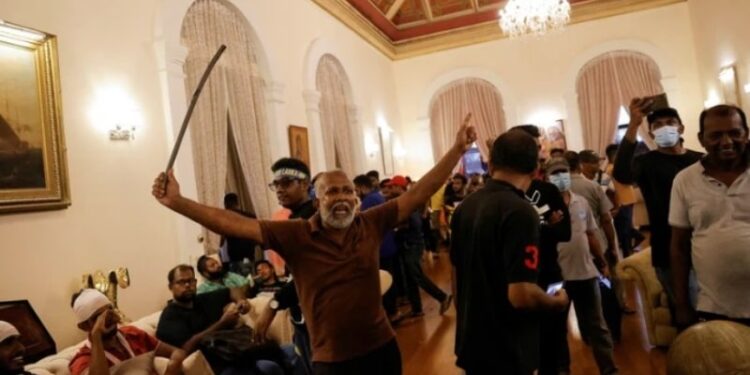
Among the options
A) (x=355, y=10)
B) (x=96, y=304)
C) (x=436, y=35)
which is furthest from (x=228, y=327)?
(x=436, y=35)

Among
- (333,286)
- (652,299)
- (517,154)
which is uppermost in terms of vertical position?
(517,154)

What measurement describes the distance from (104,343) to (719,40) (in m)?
12.3

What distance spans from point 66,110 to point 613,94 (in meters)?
12.3

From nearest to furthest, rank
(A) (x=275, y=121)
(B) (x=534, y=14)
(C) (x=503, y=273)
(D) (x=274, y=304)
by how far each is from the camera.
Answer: (C) (x=503, y=273)
(D) (x=274, y=304)
(A) (x=275, y=121)
(B) (x=534, y=14)

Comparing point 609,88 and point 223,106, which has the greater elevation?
point 609,88

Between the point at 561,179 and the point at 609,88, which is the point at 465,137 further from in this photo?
the point at 609,88

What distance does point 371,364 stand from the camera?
7.47ft

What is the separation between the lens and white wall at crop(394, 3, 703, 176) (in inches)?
511

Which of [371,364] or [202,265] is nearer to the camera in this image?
[371,364]

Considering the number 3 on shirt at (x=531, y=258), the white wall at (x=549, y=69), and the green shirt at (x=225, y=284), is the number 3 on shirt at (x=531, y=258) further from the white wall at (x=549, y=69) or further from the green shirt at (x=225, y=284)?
the white wall at (x=549, y=69)

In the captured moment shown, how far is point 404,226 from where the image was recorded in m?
6.48

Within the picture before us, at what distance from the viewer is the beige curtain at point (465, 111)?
14281 mm

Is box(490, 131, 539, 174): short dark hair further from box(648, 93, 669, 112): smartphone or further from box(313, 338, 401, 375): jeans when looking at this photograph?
box(648, 93, 669, 112): smartphone

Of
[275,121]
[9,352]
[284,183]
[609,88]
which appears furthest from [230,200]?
[609,88]
